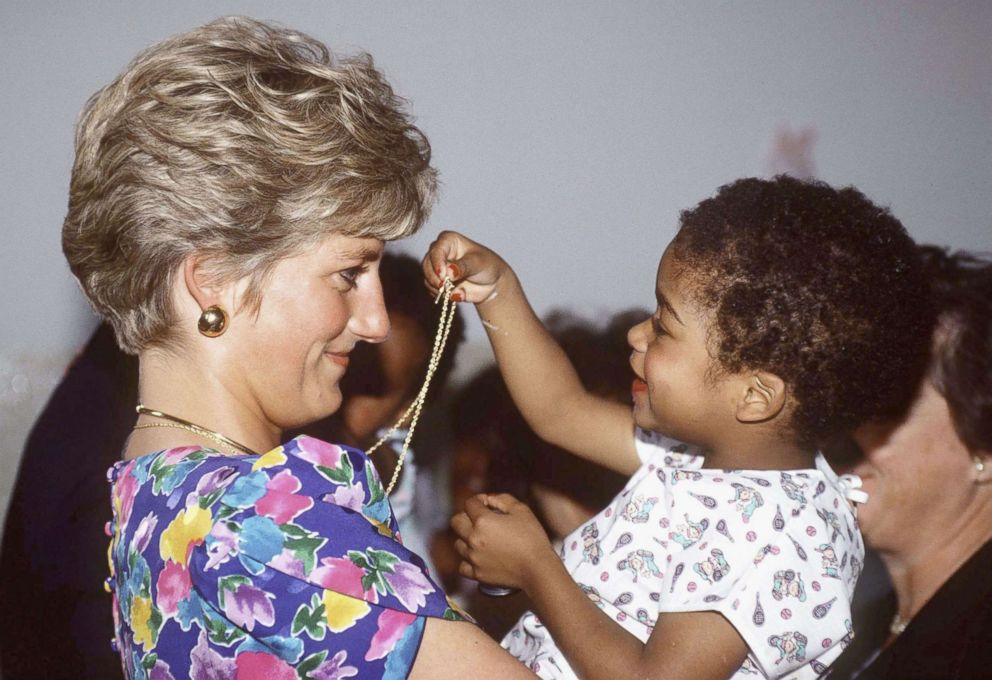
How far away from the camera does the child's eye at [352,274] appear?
129 cm

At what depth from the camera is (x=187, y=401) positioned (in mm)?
1212

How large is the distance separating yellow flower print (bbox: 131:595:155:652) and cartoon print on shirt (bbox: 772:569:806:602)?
803 millimetres

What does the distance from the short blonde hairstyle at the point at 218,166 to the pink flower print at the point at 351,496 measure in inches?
11.8

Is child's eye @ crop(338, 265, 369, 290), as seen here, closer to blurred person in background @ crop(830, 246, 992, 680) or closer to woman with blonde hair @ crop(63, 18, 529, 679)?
woman with blonde hair @ crop(63, 18, 529, 679)

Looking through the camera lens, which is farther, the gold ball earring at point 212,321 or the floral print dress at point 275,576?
the gold ball earring at point 212,321

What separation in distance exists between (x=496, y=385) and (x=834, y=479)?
0.94m

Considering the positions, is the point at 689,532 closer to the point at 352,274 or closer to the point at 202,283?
the point at 352,274

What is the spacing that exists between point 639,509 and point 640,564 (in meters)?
0.09

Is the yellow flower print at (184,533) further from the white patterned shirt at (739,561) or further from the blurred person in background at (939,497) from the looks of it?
the blurred person in background at (939,497)

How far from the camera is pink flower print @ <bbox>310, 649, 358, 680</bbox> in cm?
99

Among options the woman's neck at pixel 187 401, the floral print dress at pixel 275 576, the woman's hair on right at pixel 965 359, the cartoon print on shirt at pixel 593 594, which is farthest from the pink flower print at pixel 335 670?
the woman's hair on right at pixel 965 359

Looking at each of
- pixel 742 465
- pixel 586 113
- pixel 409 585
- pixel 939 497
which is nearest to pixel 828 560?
pixel 742 465

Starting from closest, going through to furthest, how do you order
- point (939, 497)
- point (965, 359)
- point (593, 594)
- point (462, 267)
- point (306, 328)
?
point (306, 328), point (593, 594), point (462, 267), point (965, 359), point (939, 497)

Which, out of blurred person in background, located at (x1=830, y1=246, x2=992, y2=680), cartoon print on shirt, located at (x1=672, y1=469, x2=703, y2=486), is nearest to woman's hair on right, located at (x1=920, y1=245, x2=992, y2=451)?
blurred person in background, located at (x1=830, y1=246, x2=992, y2=680)
